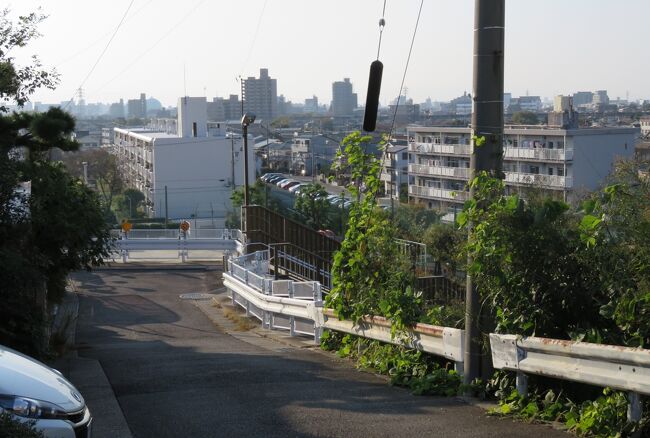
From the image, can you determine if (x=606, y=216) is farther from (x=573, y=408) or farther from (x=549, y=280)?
(x=573, y=408)

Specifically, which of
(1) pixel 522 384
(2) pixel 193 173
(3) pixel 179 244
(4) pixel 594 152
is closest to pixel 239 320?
(1) pixel 522 384

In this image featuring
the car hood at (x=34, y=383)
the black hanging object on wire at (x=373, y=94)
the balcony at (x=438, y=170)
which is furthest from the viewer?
the balcony at (x=438, y=170)


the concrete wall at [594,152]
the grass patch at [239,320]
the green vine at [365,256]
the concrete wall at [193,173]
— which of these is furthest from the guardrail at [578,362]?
the concrete wall at [193,173]

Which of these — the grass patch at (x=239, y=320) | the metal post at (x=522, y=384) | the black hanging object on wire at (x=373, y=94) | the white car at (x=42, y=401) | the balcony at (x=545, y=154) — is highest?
the black hanging object on wire at (x=373, y=94)

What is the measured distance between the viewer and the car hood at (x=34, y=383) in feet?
19.4

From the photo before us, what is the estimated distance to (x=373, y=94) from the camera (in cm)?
933

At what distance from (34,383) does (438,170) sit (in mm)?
53605

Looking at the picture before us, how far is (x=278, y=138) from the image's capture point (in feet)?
333

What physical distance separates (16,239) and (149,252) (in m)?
22.4

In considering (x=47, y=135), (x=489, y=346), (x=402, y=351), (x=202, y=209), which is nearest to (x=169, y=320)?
(x=47, y=135)

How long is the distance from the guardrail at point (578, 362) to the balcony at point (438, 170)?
4795cm

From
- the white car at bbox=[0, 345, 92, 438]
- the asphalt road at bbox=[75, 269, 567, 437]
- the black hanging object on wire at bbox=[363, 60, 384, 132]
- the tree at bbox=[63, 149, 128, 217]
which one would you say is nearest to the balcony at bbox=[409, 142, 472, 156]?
the tree at bbox=[63, 149, 128, 217]

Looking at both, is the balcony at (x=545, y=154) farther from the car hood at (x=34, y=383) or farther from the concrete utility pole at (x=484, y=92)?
the car hood at (x=34, y=383)

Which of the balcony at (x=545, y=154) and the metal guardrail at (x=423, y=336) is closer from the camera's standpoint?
the metal guardrail at (x=423, y=336)
